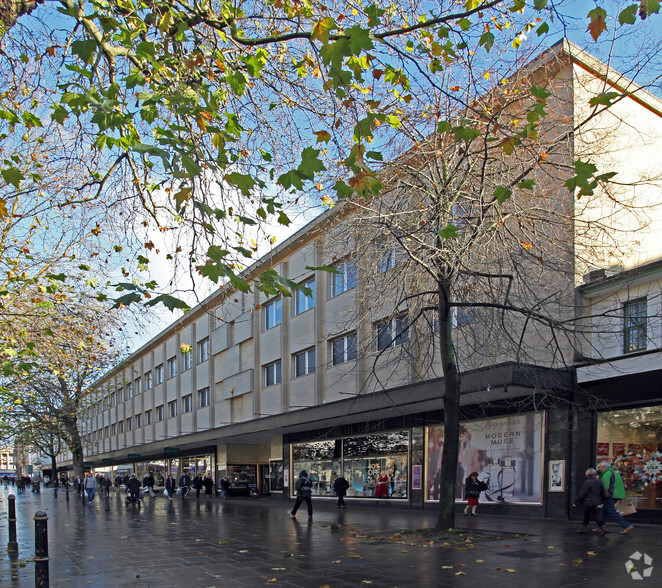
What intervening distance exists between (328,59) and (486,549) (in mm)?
8633

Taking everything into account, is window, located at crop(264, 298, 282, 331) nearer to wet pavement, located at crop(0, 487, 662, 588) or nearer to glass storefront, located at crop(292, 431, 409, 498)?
glass storefront, located at crop(292, 431, 409, 498)

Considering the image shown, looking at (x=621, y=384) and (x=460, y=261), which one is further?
(x=621, y=384)

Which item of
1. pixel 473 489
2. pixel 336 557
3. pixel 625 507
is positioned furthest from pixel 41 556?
pixel 473 489

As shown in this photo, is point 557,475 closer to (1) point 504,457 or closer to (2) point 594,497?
(1) point 504,457

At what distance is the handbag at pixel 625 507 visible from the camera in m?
13.7

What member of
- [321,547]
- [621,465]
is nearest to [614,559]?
[321,547]

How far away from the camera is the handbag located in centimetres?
1368

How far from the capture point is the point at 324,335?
87.2ft

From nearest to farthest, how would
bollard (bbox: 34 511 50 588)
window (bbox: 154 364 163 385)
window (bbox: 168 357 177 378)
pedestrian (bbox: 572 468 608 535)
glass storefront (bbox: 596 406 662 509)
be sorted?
1. bollard (bbox: 34 511 50 588)
2. pedestrian (bbox: 572 468 608 535)
3. glass storefront (bbox: 596 406 662 509)
4. window (bbox: 168 357 177 378)
5. window (bbox: 154 364 163 385)

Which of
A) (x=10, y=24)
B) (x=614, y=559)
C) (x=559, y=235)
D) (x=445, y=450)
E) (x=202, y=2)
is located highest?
(x=559, y=235)

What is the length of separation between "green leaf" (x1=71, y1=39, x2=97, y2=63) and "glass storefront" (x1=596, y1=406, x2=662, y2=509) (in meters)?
14.0

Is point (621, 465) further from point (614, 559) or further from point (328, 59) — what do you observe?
point (328, 59)

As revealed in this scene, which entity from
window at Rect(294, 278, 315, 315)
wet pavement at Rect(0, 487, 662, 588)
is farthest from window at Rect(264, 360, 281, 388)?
wet pavement at Rect(0, 487, 662, 588)

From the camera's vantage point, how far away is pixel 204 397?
40875 millimetres
